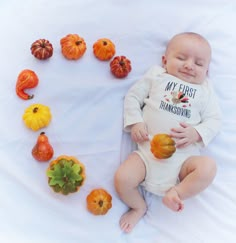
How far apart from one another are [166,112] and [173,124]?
38 millimetres

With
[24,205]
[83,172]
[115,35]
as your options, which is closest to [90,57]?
[115,35]

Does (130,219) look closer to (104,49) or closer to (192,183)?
(192,183)

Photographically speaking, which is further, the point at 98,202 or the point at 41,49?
the point at 41,49

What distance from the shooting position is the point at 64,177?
1089 millimetres

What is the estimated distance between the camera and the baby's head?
123cm

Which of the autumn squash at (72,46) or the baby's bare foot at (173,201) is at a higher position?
the autumn squash at (72,46)

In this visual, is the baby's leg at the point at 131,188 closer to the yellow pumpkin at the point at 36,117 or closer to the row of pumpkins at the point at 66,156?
the row of pumpkins at the point at 66,156

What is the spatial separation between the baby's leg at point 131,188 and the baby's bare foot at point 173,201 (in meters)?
0.08

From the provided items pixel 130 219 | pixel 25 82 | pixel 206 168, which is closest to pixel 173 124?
pixel 206 168

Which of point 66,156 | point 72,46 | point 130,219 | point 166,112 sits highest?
point 72,46

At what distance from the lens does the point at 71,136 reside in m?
1.20

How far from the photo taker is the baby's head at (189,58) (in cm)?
123

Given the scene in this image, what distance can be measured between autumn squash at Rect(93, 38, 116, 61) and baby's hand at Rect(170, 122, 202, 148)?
11.3 inches

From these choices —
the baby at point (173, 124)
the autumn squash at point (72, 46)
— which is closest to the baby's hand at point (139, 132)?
the baby at point (173, 124)
